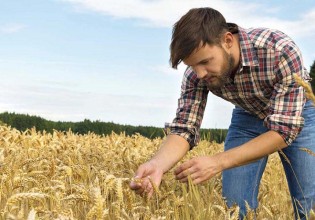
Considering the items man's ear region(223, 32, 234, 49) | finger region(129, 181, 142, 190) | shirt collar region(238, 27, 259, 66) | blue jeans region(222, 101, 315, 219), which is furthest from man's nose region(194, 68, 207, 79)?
blue jeans region(222, 101, 315, 219)

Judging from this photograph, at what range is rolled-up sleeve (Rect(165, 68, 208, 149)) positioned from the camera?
386 cm

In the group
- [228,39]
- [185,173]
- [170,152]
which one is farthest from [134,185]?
[228,39]

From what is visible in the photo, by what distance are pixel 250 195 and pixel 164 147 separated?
849 millimetres

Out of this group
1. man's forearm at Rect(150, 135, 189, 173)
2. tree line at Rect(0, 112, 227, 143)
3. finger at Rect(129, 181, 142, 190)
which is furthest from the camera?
tree line at Rect(0, 112, 227, 143)

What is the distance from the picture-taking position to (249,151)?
3.32 metres

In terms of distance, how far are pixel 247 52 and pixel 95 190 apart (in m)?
2.04

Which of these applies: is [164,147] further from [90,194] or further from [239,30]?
[90,194]

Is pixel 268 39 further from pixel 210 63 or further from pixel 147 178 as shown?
pixel 147 178

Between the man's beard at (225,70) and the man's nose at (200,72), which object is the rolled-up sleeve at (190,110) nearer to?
the man's beard at (225,70)

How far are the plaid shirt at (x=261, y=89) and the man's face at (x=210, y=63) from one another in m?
0.30

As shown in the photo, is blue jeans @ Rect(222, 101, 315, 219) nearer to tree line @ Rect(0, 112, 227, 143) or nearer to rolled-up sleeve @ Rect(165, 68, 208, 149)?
rolled-up sleeve @ Rect(165, 68, 208, 149)

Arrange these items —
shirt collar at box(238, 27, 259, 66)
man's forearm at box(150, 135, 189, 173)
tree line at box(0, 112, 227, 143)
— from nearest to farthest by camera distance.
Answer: man's forearm at box(150, 135, 189, 173) < shirt collar at box(238, 27, 259, 66) < tree line at box(0, 112, 227, 143)

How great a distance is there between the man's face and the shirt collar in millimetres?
252

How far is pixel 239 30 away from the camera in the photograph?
368 centimetres
